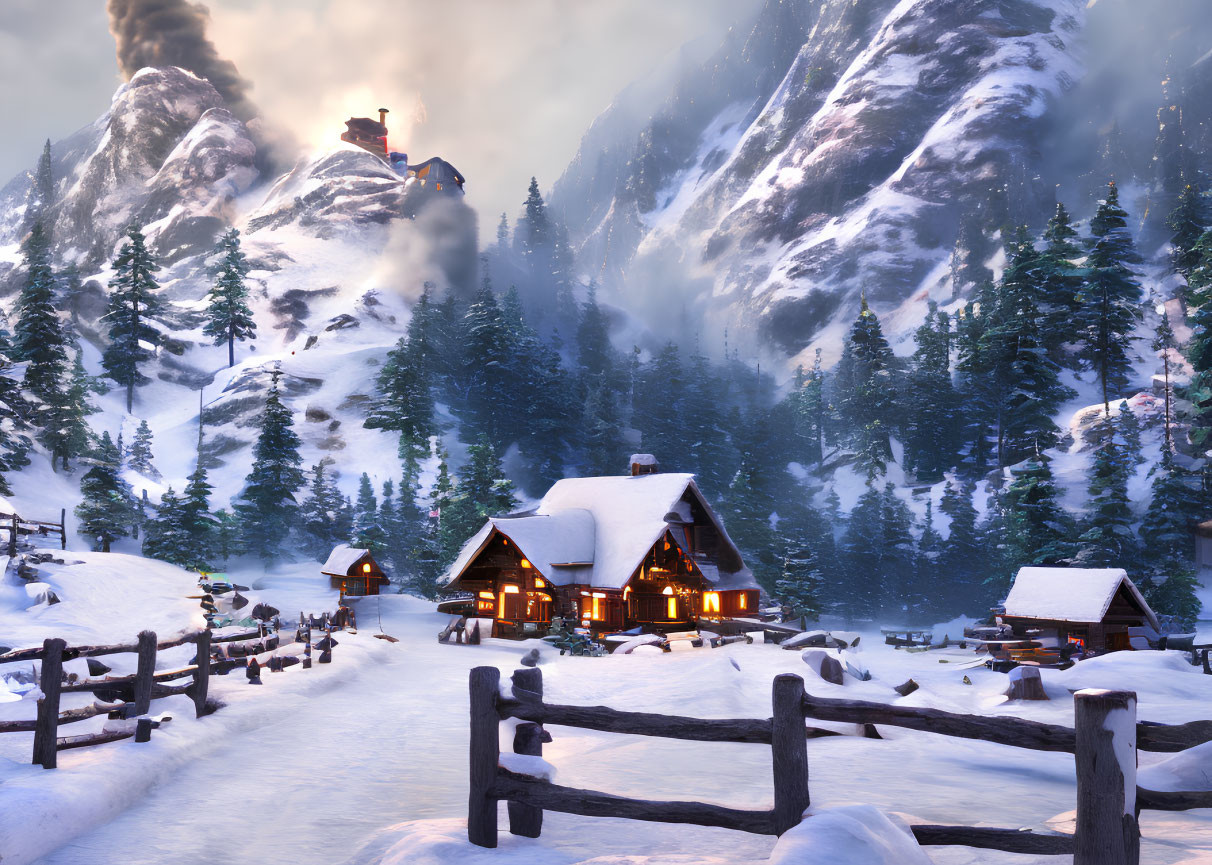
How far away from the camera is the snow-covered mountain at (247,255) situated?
76438 mm

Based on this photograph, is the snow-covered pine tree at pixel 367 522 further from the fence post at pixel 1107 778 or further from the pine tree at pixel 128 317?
the fence post at pixel 1107 778

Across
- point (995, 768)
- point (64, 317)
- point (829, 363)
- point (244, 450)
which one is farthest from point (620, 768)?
point (829, 363)

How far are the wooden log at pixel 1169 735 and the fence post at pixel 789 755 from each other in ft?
7.46

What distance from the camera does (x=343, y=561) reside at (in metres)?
47.3

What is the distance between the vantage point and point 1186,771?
266 inches

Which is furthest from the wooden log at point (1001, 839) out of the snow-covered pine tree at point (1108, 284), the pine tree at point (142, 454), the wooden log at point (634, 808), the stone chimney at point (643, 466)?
the pine tree at point (142, 454)

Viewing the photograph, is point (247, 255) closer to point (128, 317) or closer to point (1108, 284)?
point (128, 317)

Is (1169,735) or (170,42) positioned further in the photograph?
(170,42)

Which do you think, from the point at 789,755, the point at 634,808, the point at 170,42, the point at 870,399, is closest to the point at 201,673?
the point at 634,808

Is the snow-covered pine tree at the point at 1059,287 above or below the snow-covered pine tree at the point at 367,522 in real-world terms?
above

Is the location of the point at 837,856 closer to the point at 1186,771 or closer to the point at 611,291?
the point at 1186,771

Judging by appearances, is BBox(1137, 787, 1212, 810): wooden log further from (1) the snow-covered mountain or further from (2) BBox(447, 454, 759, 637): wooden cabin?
(1) the snow-covered mountain

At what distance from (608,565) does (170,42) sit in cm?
15818

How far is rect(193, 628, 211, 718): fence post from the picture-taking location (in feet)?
43.3
